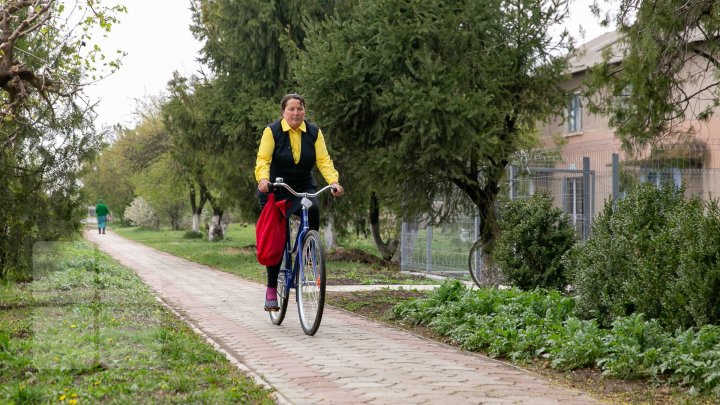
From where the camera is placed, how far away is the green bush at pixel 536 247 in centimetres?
1054

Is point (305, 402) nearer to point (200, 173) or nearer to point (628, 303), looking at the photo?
point (628, 303)

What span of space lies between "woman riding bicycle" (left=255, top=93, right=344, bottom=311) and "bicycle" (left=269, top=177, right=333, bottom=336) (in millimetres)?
151

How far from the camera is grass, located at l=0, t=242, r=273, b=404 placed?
550 centimetres

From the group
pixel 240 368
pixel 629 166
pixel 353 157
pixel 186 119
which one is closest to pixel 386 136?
pixel 353 157

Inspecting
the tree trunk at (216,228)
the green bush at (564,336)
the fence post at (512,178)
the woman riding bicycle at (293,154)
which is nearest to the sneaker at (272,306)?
the woman riding bicycle at (293,154)

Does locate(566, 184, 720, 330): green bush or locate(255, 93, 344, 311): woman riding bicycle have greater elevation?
locate(255, 93, 344, 311): woman riding bicycle

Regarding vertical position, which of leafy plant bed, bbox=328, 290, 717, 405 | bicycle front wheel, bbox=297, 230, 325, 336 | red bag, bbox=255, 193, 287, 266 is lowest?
leafy plant bed, bbox=328, 290, 717, 405

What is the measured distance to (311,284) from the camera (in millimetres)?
8195

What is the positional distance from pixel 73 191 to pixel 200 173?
28.8 m

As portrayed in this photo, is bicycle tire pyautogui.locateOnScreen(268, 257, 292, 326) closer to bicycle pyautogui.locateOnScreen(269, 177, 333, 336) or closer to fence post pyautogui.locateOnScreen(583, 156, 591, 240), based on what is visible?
bicycle pyautogui.locateOnScreen(269, 177, 333, 336)

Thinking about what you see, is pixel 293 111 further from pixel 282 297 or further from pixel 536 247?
pixel 536 247

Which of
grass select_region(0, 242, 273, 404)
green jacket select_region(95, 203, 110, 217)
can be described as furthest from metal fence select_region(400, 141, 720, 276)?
green jacket select_region(95, 203, 110, 217)

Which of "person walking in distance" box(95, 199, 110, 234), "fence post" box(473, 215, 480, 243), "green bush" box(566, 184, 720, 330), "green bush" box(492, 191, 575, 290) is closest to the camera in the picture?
"green bush" box(566, 184, 720, 330)

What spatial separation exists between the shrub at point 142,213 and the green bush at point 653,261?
69766mm
